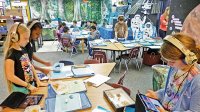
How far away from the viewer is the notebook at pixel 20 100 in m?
1.73

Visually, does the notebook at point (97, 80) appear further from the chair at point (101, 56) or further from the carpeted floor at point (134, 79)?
the chair at point (101, 56)

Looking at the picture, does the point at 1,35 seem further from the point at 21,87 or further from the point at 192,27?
the point at 192,27

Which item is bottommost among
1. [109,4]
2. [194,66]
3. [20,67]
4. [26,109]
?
[26,109]

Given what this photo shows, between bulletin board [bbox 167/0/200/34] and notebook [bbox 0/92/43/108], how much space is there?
3290 millimetres

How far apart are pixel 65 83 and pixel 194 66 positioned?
153 cm

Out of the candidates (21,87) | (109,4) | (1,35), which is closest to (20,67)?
(21,87)

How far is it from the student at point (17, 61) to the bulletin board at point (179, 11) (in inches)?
125

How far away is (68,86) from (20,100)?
563mm

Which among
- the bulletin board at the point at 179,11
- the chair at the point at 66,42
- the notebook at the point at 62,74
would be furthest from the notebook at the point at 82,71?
the chair at the point at 66,42

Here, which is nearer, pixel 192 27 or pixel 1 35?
pixel 192 27

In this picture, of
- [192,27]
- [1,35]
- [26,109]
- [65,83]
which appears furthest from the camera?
[1,35]

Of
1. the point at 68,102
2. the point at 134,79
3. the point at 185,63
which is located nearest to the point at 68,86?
the point at 68,102

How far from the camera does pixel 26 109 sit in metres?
1.67

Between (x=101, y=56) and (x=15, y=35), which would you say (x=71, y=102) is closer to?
(x=15, y=35)
